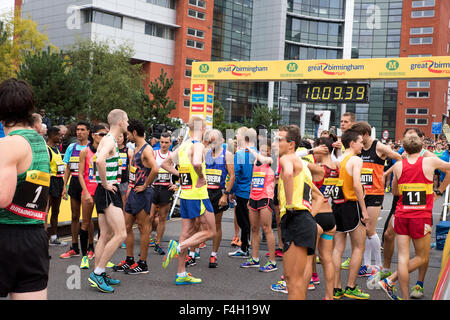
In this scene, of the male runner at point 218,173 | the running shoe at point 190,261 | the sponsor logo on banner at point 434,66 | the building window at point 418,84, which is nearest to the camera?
the running shoe at point 190,261

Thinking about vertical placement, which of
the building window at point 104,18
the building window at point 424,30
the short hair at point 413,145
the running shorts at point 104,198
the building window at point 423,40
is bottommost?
the running shorts at point 104,198

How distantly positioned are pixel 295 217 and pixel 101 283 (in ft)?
8.99

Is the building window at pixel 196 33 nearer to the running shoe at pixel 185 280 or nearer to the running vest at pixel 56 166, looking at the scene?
the running vest at pixel 56 166

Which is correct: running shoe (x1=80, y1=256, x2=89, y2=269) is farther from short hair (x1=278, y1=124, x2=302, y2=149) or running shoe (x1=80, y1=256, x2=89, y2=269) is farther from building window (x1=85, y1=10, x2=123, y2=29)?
building window (x1=85, y1=10, x2=123, y2=29)

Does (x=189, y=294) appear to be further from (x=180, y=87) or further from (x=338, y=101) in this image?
(x=180, y=87)

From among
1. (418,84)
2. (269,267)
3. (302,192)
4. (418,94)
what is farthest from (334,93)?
(418,84)

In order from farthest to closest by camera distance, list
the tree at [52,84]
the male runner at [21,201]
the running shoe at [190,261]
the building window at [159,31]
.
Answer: the building window at [159,31] → the tree at [52,84] → the running shoe at [190,261] → the male runner at [21,201]

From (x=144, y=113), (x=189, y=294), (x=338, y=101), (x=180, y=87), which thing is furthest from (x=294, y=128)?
(x=180, y=87)

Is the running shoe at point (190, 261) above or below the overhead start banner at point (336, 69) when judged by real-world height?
below

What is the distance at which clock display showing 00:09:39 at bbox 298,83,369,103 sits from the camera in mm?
18719

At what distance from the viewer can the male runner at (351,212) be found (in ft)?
18.9

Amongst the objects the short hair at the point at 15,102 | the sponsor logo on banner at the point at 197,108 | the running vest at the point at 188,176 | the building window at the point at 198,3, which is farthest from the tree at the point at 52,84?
the building window at the point at 198,3

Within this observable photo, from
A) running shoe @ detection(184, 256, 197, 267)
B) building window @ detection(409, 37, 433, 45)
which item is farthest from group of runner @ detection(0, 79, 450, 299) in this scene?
building window @ detection(409, 37, 433, 45)

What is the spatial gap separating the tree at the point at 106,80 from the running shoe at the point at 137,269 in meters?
35.7
